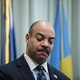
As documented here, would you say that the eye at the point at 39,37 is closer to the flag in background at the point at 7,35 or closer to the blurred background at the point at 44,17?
the flag in background at the point at 7,35

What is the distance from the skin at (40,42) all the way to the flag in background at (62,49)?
52.0 inches

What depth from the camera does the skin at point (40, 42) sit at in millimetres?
1479

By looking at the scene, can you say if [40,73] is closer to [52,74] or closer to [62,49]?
[52,74]

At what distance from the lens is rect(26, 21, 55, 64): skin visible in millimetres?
1479

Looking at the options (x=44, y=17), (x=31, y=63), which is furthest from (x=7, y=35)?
(x=31, y=63)

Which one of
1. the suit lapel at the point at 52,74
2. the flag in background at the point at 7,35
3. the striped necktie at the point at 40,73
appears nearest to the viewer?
the striped necktie at the point at 40,73

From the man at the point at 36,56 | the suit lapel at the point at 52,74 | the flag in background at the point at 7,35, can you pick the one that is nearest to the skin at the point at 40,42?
the man at the point at 36,56

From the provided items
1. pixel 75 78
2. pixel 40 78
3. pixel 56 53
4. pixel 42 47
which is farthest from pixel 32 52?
pixel 75 78

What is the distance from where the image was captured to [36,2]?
9.56 ft

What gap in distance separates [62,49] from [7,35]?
2.61ft

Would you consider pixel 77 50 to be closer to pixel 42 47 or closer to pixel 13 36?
pixel 13 36

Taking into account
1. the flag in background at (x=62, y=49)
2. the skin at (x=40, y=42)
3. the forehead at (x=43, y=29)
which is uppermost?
the forehead at (x=43, y=29)

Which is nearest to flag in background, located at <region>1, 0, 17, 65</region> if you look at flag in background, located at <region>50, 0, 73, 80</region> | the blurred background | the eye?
the blurred background

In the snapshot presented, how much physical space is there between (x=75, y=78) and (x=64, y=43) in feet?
2.01
